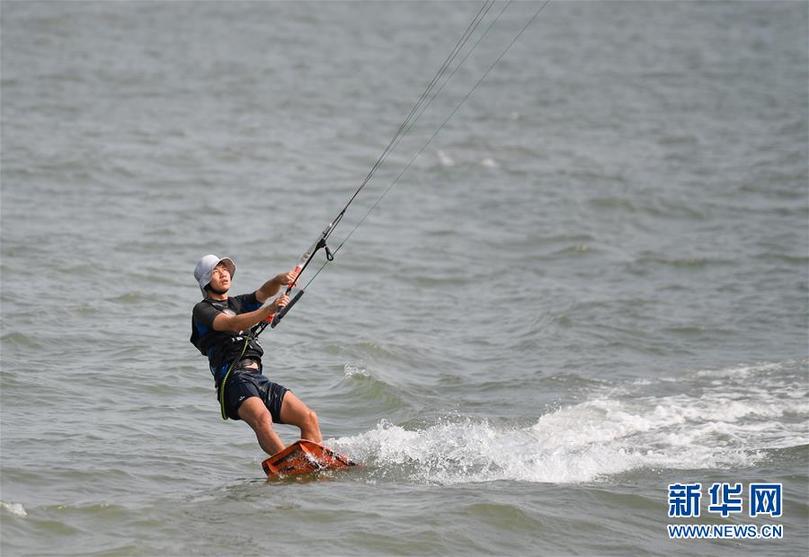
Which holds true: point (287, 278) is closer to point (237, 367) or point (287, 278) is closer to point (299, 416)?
point (237, 367)

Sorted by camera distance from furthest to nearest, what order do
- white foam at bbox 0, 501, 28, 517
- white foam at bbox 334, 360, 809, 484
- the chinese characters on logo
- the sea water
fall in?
white foam at bbox 334, 360, 809, 484, the chinese characters on logo, the sea water, white foam at bbox 0, 501, 28, 517

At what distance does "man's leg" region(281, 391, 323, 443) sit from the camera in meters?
8.61

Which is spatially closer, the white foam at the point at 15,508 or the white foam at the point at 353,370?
the white foam at the point at 15,508

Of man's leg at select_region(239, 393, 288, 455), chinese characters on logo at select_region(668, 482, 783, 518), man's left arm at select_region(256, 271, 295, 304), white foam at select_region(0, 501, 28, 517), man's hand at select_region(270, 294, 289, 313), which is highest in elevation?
man's left arm at select_region(256, 271, 295, 304)

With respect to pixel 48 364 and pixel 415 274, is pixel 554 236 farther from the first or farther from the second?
pixel 48 364

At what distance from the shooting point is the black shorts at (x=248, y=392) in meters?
8.55

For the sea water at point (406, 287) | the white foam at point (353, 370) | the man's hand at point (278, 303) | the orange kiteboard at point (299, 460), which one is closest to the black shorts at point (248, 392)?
the orange kiteboard at point (299, 460)

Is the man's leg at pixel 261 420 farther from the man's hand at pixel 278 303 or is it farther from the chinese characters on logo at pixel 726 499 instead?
the chinese characters on logo at pixel 726 499

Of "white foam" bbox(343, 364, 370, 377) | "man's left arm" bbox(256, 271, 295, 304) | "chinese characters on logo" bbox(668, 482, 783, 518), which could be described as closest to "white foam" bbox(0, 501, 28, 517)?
"man's left arm" bbox(256, 271, 295, 304)

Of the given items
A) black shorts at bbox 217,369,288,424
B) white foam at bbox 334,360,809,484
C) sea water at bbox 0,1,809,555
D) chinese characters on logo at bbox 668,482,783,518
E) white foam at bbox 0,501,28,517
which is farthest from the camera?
white foam at bbox 334,360,809,484

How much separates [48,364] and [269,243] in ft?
20.5

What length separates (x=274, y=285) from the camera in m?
8.80

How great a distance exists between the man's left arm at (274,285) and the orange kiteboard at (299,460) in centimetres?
112

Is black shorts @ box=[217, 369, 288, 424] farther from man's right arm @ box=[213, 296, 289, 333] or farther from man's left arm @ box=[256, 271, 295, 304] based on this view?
man's left arm @ box=[256, 271, 295, 304]
